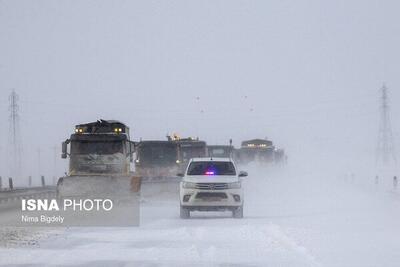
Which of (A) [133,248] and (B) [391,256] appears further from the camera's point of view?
(A) [133,248]

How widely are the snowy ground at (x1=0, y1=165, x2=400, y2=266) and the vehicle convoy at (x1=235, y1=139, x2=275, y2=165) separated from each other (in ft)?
168

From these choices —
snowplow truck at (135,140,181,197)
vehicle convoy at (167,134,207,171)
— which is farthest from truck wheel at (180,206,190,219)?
vehicle convoy at (167,134,207,171)

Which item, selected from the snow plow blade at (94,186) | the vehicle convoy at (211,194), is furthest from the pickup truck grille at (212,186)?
the snow plow blade at (94,186)

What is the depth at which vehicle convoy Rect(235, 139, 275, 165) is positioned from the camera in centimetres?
7925

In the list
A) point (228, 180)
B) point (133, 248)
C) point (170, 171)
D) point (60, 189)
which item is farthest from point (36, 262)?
point (170, 171)

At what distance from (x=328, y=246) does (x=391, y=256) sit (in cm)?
192

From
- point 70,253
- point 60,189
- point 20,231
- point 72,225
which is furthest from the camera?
point 60,189

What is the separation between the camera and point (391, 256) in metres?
15.1

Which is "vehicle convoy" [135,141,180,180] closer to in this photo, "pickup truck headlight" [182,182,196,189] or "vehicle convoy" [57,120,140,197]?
"vehicle convoy" [57,120,140,197]

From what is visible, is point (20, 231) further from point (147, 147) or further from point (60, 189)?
point (147, 147)

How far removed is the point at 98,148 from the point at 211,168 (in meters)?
8.87

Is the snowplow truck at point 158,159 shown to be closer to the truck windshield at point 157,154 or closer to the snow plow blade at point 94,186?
the truck windshield at point 157,154

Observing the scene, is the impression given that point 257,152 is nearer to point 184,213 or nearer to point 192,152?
point 192,152

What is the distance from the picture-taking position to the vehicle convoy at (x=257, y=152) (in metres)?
79.2
